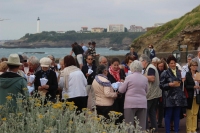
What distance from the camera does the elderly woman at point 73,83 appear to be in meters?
9.70

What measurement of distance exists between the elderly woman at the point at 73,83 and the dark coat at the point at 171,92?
198 centimetres

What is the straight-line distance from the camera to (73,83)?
9719 millimetres

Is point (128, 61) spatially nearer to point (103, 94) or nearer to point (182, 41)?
point (103, 94)

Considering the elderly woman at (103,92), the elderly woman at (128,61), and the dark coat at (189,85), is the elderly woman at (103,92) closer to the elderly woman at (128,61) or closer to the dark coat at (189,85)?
the elderly woman at (128,61)

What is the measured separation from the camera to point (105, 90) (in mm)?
9484

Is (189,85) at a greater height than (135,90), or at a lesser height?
lesser

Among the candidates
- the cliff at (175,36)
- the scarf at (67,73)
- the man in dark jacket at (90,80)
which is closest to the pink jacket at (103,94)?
the man in dark jacket at (90,80)

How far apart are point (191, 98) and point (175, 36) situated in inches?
1060

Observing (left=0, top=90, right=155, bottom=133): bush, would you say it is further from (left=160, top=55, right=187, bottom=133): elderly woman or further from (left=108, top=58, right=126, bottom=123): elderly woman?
(left=160, top=55, right=187, bottom=133): elderly woman

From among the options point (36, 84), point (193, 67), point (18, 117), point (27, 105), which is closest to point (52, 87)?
point (36, 84)

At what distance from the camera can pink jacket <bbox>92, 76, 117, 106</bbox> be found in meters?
9.47

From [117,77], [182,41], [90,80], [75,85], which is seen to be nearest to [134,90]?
[117,77]

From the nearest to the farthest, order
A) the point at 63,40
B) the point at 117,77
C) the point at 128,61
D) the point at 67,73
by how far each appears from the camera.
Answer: the point at 67,73 → the point at 117,77 → the point at 128,61 → the point at 63,40

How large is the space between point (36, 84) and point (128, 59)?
2.92 m
